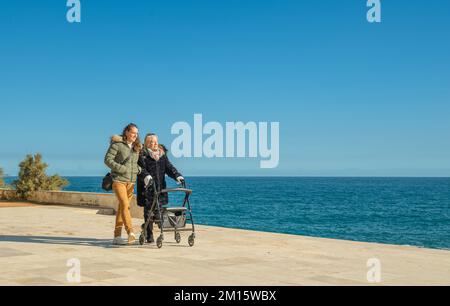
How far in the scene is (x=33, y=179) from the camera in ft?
79.3

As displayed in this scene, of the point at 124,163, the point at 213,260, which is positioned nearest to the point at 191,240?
the point at 213,260

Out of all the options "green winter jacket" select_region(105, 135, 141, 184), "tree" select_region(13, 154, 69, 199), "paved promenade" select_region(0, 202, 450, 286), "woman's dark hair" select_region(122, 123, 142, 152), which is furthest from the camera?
"tree" select_region(13, 154, 69, 199)

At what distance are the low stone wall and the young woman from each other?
245 inches

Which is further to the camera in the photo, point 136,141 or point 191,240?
point 136,141

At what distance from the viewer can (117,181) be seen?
952 cm

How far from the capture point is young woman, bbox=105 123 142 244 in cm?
945

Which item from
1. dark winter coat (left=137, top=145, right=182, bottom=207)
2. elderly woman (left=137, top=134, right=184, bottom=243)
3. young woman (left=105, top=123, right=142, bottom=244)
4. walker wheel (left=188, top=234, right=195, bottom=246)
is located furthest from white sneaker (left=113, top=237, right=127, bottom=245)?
walker wheel (left=188, top=234, right=195, bottom=246)

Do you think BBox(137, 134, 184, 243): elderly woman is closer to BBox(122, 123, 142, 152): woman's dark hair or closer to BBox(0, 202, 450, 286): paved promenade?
BBox(122, 123, 142, 152): woman's dark hair

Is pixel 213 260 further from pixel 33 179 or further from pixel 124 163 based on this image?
pixel 33 179

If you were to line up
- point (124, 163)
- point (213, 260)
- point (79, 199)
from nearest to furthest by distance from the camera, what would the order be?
point (213, 260) < point (124, 163) < point (79, 199)

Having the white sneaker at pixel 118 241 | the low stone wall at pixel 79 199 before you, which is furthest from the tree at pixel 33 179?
the white sneaker at pixel 118 241

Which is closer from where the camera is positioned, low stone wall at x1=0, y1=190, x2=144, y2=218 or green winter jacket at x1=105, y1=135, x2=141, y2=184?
green winter jacket at x1=105, y1=135, x2=141, y2=184

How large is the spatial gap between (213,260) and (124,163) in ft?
8.09

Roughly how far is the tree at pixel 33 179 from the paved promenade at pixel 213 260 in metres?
11.5
